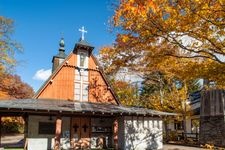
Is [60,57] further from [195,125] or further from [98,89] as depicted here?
[195,125]

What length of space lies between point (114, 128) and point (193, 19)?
1343 cm

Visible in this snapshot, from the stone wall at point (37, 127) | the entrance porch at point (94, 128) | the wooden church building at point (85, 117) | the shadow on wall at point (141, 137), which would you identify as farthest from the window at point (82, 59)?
the shadow on wall at point (141, 137)

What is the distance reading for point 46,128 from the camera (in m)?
20.4

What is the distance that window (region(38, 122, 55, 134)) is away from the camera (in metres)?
20.2

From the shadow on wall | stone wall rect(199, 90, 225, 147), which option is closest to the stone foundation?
stone wall rect(199, 90, 225, 147)

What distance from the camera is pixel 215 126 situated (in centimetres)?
2366

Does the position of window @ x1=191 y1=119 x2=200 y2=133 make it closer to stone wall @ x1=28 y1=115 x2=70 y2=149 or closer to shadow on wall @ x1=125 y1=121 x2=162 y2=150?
shadow on wall @ x1=125 y1=121 x2=162 y2=150

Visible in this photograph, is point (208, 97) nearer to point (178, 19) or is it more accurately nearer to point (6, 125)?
point (178, 19)

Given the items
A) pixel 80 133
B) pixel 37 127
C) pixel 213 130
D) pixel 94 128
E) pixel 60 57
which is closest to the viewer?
pixel 37 127

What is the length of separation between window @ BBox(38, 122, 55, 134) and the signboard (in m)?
0.61

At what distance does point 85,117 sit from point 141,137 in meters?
5.06

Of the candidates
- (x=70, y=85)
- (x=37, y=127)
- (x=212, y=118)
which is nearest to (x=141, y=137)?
(x=212, y=118)

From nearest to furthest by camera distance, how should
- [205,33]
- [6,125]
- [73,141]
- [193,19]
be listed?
[193,19] → [205,33] → [73,141] → [6,125]

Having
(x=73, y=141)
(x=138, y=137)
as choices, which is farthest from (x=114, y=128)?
(x=73, y=141)
